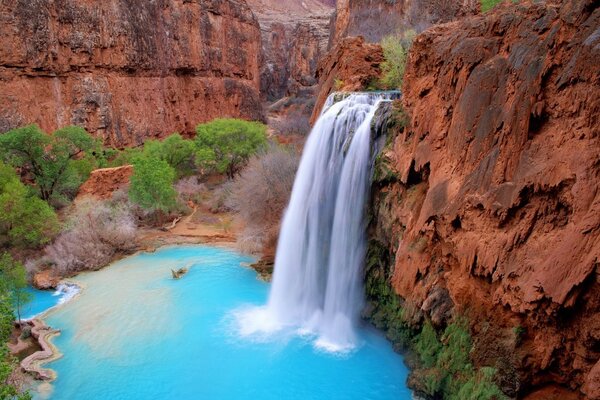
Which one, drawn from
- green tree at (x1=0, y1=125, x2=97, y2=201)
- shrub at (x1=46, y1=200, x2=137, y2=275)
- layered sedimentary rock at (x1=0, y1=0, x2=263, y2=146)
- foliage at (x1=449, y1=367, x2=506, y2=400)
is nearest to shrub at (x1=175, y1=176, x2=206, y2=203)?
shrub at (x1=46, y1=200, x2=137, y2=275)

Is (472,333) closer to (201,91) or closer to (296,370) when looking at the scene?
(296,370)

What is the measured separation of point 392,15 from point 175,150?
18.3 metres

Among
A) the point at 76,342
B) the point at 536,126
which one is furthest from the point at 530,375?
the point at 76,342

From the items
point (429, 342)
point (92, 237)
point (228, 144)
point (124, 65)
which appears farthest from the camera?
point (124, 65)

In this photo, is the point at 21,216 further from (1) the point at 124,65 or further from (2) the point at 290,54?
(2) the point at 290,54

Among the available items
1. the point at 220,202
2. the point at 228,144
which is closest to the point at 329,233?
the point at 220,202

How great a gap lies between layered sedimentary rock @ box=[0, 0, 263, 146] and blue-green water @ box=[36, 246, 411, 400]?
16.3 m

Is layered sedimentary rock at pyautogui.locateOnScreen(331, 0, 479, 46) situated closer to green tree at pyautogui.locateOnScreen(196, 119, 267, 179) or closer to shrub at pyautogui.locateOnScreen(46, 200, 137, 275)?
green tree at pyautogui.locateOnScreen(196, 119, 267, 179)

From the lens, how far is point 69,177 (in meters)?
21.4

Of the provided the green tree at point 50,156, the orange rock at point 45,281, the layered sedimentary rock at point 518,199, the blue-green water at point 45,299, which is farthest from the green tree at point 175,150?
the layered sedimentary rock at point 518,199

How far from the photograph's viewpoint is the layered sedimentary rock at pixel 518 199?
5.93 meters

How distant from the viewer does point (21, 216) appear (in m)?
16.6

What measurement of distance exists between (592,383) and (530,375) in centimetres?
139

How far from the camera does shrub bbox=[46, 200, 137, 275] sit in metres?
16.8
